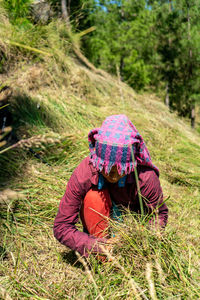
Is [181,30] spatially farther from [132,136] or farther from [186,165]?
[132,136]

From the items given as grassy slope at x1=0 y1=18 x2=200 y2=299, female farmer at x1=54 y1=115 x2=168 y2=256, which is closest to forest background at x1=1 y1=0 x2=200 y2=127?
grassy slope at x1=0 y1=18 x2=200 y2=299

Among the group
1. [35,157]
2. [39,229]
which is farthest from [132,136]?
[35,157]

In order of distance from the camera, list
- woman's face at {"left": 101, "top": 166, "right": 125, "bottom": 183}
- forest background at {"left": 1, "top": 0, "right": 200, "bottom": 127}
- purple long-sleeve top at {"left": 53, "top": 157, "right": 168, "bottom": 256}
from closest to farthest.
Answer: woman's face at {"left": 101, "top": 166, "right": 125, "bottom": 183} < purple long-sleeve top at {"left": 53, "top": 157, "right": 168, "bottom": 256} < forest background at {"left": 1, "top": 0, "right": 200, "bottom": 127}

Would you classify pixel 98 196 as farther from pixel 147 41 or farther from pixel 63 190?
pixel 147 41

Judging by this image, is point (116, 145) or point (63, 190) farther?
point (63, 190)

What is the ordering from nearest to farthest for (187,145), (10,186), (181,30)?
1. (10,186)
2. (187,145)
3. (181,30)

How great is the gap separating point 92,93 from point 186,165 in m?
1.79

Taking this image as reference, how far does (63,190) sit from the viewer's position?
7.38 ft

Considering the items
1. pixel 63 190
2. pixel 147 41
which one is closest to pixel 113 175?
pixel 63 190

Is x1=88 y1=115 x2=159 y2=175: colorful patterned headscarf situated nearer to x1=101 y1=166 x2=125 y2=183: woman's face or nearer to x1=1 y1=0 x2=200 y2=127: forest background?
x1=101 y1=166 x2=125 y2=183: woman's face

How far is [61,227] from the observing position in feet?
4.95

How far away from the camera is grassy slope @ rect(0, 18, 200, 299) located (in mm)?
1157

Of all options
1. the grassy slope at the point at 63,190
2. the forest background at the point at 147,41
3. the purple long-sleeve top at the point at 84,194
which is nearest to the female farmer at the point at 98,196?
the purple long-sleeve top at the point at 84,194

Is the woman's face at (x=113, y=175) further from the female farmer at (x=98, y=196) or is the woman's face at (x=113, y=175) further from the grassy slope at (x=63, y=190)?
the grassy slope at (x=63, y=190)
